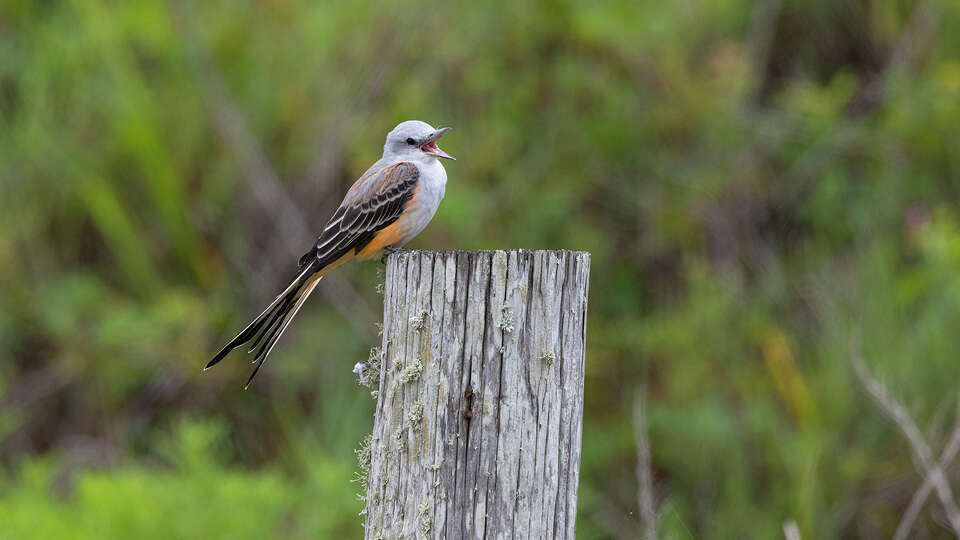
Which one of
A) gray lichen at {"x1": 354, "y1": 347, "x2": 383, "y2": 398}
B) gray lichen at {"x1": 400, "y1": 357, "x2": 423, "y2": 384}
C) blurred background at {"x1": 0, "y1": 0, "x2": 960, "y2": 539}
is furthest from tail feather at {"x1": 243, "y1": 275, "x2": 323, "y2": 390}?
blurred background at {"x1": 0, "y1": 0, "x2": 960, "y2": 539}

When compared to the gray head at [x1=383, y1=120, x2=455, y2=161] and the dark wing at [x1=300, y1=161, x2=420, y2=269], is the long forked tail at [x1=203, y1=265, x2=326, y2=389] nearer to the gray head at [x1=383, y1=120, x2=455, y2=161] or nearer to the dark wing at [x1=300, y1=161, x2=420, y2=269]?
the dark wing at [x1=300, y1=161, x2=420, y2=269]

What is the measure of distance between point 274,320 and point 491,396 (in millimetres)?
1349

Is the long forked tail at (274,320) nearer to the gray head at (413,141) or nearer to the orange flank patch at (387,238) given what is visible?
the orange flank patch at (387,238)

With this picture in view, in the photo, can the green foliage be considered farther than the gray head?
Yes

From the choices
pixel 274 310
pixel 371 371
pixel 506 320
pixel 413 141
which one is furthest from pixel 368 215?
pixel 506 320

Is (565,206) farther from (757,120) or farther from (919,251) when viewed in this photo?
(919,251)

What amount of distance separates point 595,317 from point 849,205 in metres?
2.01

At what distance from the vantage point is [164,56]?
24.9 ft

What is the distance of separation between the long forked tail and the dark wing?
0.32 ft

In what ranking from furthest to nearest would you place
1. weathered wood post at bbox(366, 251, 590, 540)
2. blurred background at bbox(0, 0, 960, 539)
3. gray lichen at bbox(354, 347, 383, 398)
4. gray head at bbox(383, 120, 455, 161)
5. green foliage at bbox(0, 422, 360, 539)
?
1. blurred background at bbox(0, 0, 960, 539)
2. green foliage at bbox(0, 422, 360, 539)
3. gray head at bbox(383, 120, 455, 161)
4. gray lichen at bbox(354, 347, 383, 398)
5. weathered wood post at bbox(366, 251, 590, 540)

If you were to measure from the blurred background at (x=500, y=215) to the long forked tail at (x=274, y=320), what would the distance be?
8.05ft

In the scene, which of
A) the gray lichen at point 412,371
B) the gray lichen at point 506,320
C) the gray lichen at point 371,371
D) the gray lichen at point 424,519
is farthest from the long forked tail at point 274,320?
the gray lichen at point 506,320

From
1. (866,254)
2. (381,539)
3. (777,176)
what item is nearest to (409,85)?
(777,176)

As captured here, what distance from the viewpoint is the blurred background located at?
6.59 m
